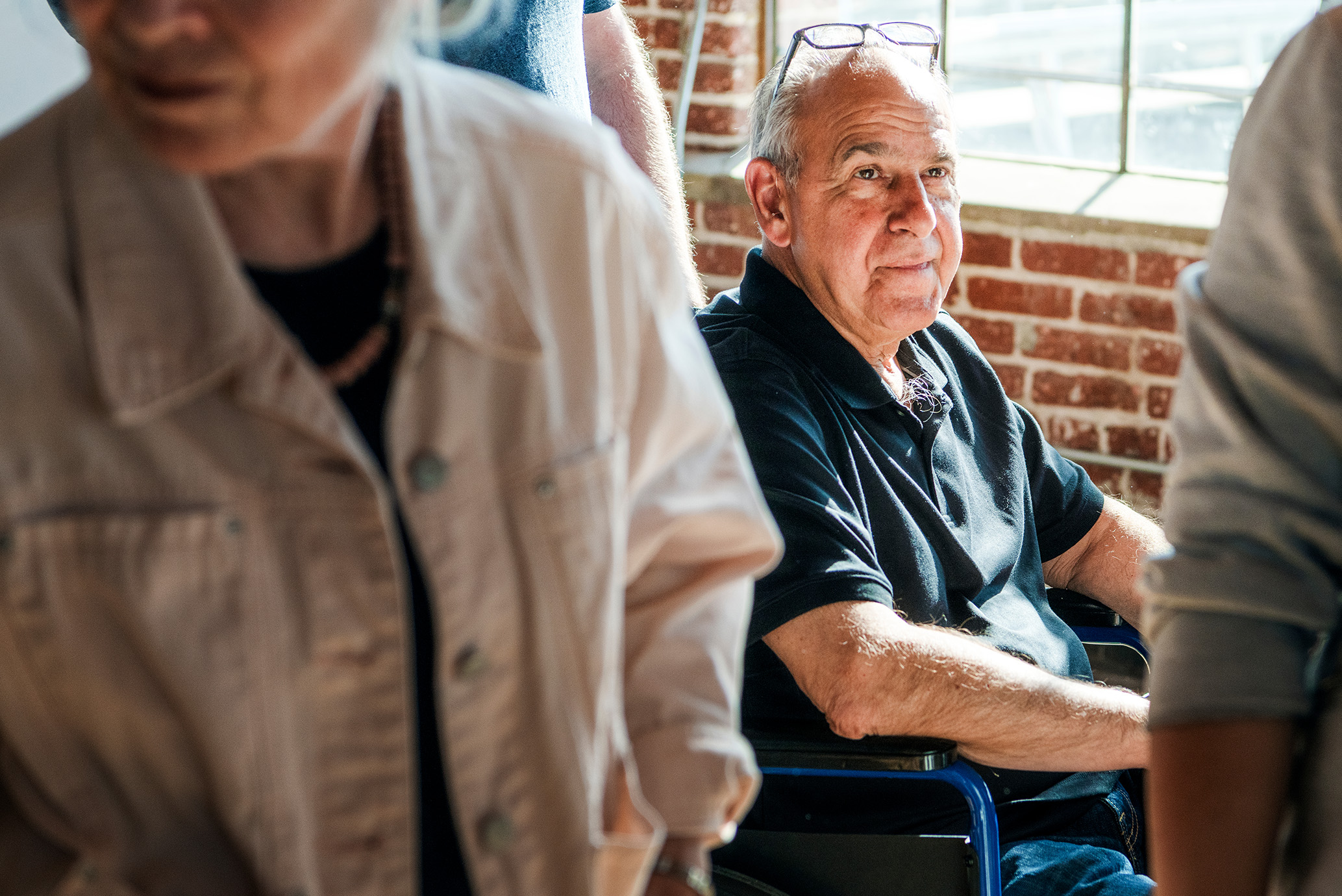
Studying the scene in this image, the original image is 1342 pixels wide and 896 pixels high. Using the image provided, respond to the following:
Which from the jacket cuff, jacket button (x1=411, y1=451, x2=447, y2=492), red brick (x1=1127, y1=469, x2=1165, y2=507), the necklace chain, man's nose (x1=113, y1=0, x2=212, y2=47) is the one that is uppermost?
man's nose (x1=113, y1=0, x2=212, y2=47)

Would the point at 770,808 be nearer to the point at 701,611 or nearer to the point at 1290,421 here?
the point at 701,611

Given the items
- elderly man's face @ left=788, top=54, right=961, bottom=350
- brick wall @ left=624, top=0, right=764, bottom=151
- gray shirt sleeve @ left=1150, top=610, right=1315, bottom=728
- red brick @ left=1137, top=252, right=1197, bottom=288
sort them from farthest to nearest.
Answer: brick wall @ left=624, top=0, right=764, bottom=151
red brick @ left=1137, top=252, right=1197, bottom=288
elderly man's face @ left=788, top=54, right=961, bottom=350
gray shirt sleeve @ left=1150, top=610, right=1315, bottom=728

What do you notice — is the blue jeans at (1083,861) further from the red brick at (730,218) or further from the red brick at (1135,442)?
the red brick at (730,218)

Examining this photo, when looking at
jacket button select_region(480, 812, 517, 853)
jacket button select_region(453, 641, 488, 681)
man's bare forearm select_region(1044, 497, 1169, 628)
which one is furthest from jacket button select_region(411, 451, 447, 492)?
man's bare forearm select_region(1044, 497, 1169, 628)

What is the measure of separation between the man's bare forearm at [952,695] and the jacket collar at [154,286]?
945 millimetres

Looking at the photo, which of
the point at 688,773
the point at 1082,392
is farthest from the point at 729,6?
the point at 688,773

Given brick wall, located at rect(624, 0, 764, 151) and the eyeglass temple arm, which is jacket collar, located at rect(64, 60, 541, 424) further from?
brick wall, located at rect(624, 0, 764, 151)

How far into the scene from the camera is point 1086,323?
377 cm

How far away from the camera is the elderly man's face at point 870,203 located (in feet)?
6.73

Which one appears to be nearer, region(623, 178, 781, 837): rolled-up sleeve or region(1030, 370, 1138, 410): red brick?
region(623, 178, 781, 837): rolled-up sleeve

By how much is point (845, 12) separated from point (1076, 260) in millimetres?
1122

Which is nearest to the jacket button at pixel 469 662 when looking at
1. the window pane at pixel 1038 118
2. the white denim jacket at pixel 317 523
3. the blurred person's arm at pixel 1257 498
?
the white denim jacket at pixel 317 523

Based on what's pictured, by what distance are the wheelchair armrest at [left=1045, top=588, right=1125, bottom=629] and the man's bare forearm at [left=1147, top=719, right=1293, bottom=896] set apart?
1318mm

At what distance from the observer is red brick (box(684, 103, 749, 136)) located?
4.11 metres
